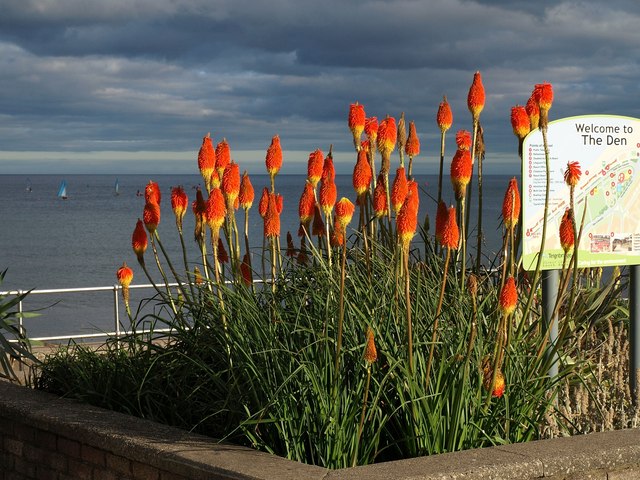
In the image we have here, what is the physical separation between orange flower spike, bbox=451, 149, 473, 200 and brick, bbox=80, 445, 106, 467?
2.03 m

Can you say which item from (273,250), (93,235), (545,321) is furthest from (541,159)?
(93,235)

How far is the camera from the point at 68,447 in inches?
195

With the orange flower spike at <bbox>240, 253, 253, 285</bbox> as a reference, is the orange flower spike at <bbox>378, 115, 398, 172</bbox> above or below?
above

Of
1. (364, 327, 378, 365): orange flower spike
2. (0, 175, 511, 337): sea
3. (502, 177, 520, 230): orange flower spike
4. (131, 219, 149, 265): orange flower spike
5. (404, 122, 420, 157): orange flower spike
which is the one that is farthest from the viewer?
(0, 175, 511, 337): sea

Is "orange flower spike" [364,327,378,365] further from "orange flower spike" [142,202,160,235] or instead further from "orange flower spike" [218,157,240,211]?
"orange flower spike" [142,202,160,235]

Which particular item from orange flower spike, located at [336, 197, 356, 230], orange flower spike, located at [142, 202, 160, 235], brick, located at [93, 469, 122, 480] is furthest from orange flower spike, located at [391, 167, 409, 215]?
brick, located at [93, 469, 122, 480]

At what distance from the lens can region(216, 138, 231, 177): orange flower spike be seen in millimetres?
5121

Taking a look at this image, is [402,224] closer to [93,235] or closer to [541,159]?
[541,159]

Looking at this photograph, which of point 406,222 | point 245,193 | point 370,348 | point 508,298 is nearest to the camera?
point 370,348

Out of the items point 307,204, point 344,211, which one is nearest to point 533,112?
point 307,204

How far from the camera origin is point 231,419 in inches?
177

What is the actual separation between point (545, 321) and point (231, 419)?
1753mm

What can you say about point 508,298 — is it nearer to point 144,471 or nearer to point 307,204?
point 307,204

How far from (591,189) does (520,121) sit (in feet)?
2.34
